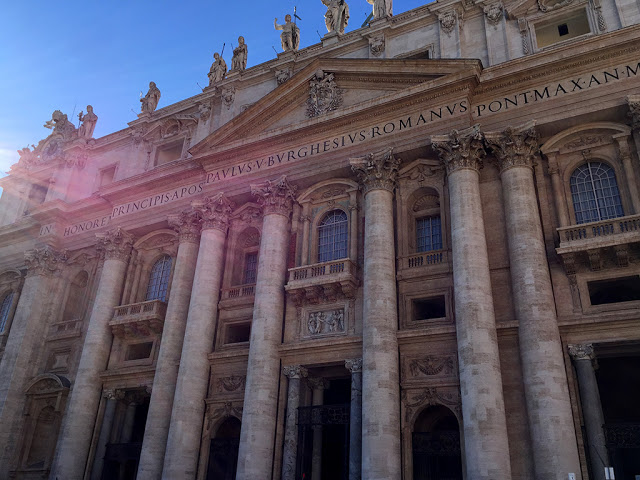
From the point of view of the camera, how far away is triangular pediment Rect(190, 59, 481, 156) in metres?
23.1

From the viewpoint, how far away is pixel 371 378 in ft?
63.8

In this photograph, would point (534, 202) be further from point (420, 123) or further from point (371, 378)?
point (371, 378)

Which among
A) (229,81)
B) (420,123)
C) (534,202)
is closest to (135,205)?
(229,81)

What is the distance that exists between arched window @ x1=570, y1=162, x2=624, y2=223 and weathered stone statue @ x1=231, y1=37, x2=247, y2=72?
18045mm

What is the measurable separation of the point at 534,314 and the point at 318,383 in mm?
8724

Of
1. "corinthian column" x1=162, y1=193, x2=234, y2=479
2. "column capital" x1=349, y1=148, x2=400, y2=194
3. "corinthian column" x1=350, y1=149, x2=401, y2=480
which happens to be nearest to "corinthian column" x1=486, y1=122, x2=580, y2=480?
"column capital" x1=349, y1=148, x2=400, y2=194

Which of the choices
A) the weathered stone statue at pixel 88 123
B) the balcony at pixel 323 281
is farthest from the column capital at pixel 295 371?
the weathered stone statue at pixel 88 123

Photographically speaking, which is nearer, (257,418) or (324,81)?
(257,418)

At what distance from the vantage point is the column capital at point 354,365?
20.7 meters

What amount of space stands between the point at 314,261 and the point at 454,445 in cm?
890

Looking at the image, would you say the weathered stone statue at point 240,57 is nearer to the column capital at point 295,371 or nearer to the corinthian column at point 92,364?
the corinthian column at point 92,364

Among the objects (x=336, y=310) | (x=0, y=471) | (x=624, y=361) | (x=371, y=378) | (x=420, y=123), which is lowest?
(x=0, y=471)

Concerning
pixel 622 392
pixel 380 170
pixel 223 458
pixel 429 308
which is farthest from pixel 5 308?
pixel 622 392

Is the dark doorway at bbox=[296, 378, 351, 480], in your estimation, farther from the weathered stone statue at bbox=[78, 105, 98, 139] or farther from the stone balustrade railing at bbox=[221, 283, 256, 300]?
the weathered stone statue at bbox=[78, 105, 98, 139]
